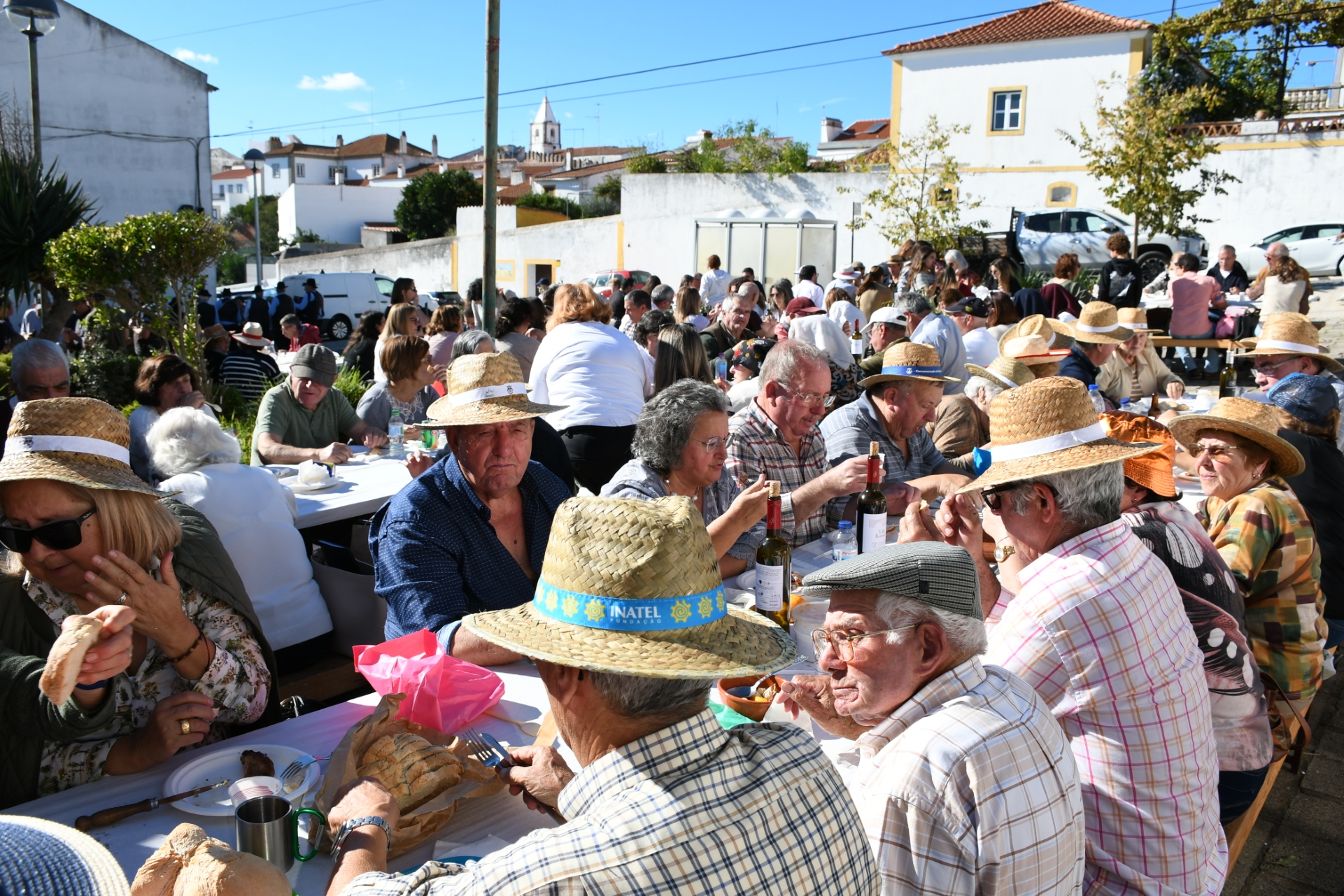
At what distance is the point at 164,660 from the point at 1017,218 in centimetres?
2574

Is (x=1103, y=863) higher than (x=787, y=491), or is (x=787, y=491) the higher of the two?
(x=787, y=491)

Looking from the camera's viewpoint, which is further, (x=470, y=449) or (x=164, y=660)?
(x=470, y=449)

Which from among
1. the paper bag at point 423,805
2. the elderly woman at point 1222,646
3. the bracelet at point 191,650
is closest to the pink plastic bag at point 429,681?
the paper bag at point 423,805

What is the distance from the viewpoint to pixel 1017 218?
25.1 metres

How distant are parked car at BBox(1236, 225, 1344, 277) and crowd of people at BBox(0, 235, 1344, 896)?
64.0 feet

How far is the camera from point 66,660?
1938 mm

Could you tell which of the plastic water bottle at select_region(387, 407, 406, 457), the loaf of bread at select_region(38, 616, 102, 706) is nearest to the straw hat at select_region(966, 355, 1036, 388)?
the plastic water bottle at select_region(387, 407, 406, 457)

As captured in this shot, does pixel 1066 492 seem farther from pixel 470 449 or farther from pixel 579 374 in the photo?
pixel 579 374

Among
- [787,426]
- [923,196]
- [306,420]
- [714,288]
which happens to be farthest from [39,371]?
[923,196]

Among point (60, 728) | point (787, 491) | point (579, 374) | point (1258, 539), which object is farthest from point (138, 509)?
point (579, 374)

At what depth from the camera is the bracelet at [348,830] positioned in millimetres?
1765

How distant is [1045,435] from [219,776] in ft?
7.24

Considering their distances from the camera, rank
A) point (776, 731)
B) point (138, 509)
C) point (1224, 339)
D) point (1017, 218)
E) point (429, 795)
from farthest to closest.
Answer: point (1017, 218) → point (1224, 339) → point (138, 509) → point (429, 795) → point (776, 731)

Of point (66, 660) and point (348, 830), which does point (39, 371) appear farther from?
point (348, 830)
